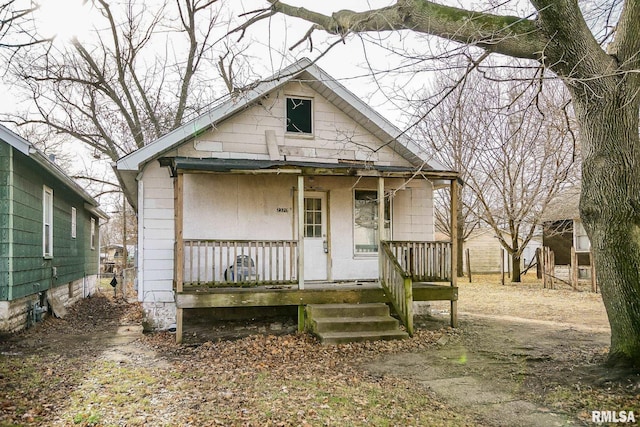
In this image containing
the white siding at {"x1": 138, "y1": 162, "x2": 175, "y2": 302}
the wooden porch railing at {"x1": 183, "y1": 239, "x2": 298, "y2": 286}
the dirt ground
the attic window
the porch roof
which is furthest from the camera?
the attic window

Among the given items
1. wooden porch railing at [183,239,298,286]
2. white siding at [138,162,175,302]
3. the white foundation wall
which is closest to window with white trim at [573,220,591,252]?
wooden porch railing at [183,239,298,286]

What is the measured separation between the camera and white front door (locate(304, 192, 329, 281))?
11453 millimetres

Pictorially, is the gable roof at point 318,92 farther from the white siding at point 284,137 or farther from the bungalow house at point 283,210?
the white siding at point 284,137

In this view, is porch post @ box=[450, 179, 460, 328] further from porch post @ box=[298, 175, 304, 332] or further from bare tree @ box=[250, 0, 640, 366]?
bare tree @ box=[250, 0, 640, 366]

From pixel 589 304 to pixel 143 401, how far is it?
1347cm

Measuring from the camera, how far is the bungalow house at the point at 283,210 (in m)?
9.71

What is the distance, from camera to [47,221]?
12.4 m

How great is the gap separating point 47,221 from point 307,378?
8764 mm

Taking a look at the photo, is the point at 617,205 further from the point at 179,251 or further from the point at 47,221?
the point at 47,221

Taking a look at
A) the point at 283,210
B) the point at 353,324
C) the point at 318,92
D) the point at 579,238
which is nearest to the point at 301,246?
the point at 283,210

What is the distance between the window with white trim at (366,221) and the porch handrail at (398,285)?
153 centimetres

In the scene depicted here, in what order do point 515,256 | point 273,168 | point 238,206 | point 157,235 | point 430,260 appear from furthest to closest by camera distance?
point 515,256 < point 238,206 < point 430,260 < point 157,235 < point 273,168

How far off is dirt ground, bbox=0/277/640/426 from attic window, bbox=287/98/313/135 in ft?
14.1

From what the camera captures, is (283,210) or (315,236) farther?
(315,236)
